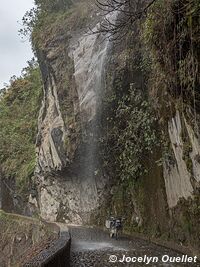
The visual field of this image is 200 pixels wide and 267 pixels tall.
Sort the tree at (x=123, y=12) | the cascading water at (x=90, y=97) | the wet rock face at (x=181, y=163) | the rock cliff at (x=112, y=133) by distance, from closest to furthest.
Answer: the tree at (x=123, y=12) → the wet rock face at (x=181, y=163) → the rock cliff at (x=112, y=133) → the cascading water at (x=90, y=97)

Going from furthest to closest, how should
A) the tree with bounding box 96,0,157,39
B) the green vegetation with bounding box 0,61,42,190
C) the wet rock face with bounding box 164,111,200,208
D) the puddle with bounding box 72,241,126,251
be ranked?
1. the green vegetation with bounding box 0,61,42,190
2. the puddle with bounding box 72,241,126,251
3. the wet rock face with bounding box 164,111,200,208
4. the tree with bounding box 96,0,157,39

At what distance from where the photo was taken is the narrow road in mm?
8734

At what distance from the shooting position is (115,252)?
10000mm

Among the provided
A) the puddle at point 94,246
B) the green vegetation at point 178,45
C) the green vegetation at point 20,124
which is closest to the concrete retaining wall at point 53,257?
the puddle at point 94,246

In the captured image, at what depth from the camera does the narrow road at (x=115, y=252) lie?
28.7ft

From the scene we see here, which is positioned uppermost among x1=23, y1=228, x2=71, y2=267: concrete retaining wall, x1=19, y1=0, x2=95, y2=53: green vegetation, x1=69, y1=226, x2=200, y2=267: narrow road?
x1=19, y1=0, x2=95, y2=53: green vegetation

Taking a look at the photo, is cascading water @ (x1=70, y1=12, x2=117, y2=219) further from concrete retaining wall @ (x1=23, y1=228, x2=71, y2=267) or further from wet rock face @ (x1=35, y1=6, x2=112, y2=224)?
concrete retaining wall @ (x1=23, y1=228, x2=71, y2=267)

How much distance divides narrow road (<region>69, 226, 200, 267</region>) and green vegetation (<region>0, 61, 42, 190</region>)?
43.2ft

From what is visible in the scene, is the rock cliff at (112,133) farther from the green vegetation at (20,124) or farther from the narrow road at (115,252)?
the green vegetation at (20,124)

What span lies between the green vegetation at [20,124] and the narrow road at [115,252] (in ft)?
43.2

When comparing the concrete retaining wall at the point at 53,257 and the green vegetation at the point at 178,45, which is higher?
the green vegetation at the point at 178,45

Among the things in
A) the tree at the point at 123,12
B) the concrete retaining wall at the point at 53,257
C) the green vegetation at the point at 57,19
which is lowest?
the concrete retaining wall at the point at 53,257

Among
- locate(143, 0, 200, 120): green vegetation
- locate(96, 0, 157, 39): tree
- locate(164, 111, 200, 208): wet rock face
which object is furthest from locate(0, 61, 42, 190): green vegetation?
locate(143, 0, 200, 120): green vegetation

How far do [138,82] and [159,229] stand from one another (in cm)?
547
